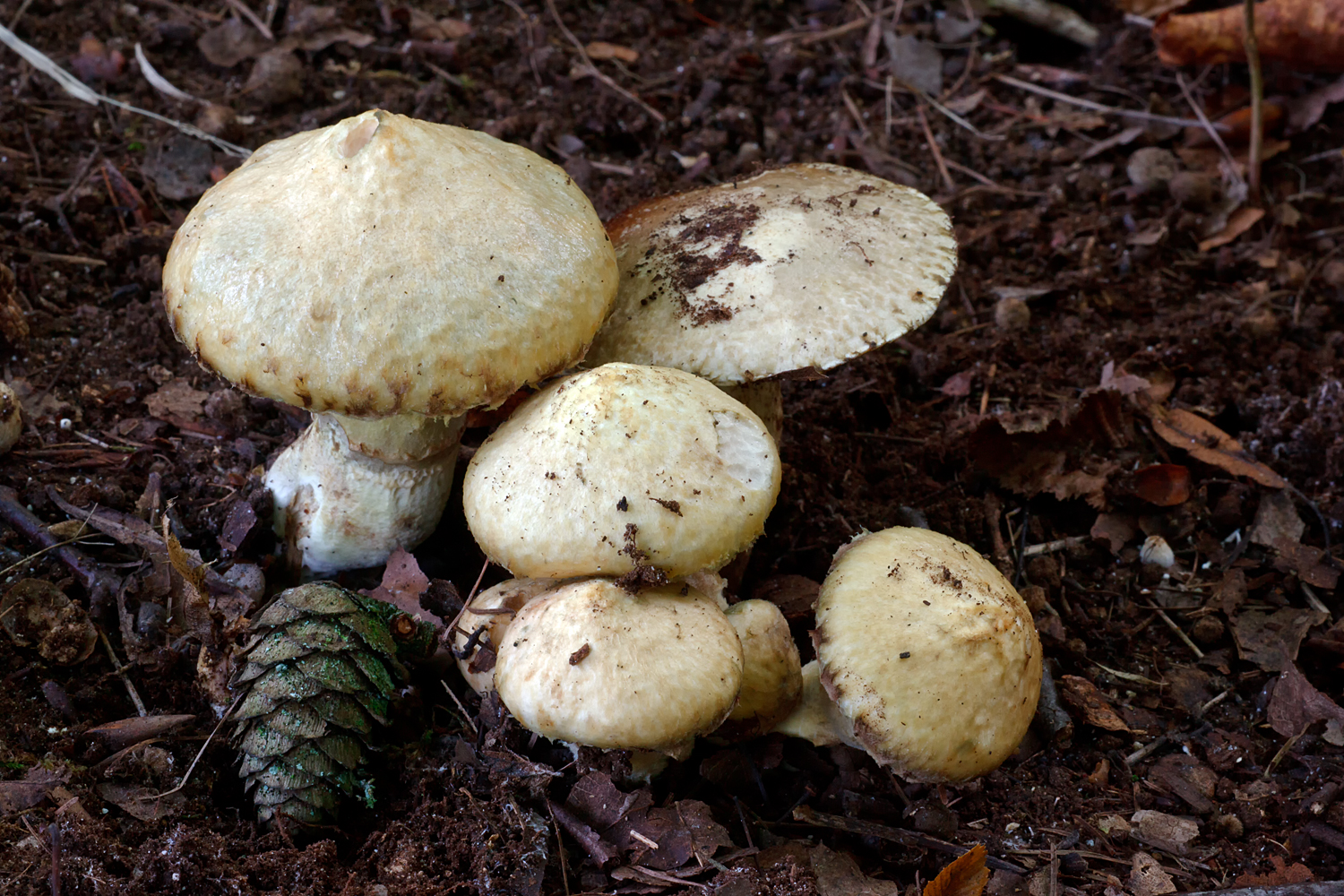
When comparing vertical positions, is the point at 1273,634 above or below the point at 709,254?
below

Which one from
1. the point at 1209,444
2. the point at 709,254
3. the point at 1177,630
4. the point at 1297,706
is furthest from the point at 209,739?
the point at 1209,444

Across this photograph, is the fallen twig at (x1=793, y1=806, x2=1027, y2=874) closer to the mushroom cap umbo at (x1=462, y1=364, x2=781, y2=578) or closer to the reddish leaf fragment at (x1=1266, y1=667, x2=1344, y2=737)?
the mushroom cap umbo at (x1=462, y1=364, x2=781, y2=578)

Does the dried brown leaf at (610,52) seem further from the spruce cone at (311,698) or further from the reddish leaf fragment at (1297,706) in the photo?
the reddish leaf fragment at (1297,706)

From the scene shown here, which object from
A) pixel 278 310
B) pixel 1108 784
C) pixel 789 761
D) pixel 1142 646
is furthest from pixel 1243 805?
pixel 278 310

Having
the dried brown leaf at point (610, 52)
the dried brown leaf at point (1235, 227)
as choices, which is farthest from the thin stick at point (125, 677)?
the dried brown leaf at point (1235, 227)

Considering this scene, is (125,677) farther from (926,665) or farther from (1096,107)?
(1096,107)

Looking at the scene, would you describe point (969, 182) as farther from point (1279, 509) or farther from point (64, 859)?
point (64, 859)
